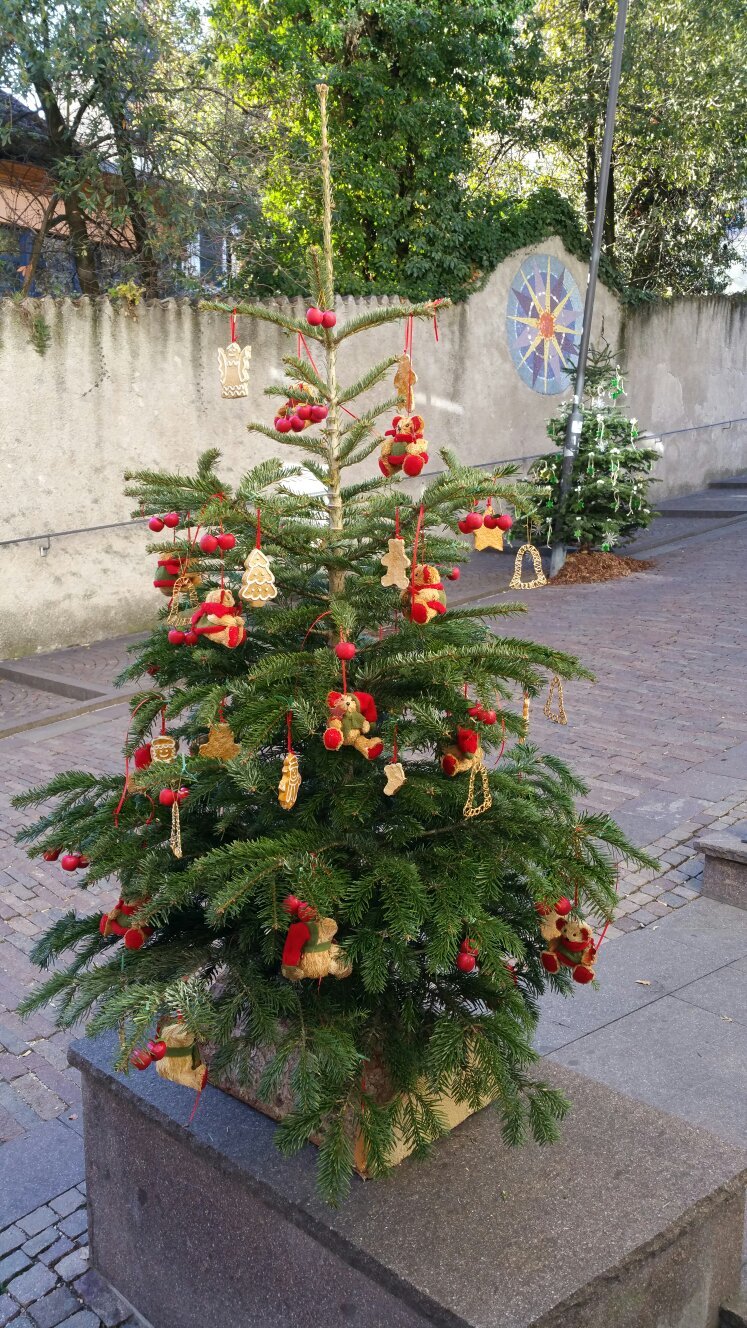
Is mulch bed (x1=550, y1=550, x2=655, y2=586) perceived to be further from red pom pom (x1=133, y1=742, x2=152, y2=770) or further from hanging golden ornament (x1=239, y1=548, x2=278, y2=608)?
hanging golden ornament (x1=239, y1=548, x2=278, y2=608)

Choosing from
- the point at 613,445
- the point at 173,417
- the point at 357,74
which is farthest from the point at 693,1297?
the point at 357,74

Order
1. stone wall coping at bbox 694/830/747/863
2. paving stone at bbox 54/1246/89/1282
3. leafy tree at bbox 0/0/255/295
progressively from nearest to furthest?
paving stone at bbox 54/1246/89/1282 → stone wall coping at bbox 694/830/747/863 → leafy tree at bbox 0/0/255/295

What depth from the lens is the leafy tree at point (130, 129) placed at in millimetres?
11352

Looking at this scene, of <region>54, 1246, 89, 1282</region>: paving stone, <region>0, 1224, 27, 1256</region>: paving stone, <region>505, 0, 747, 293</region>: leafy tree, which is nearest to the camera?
<region>54, 1246, 89, 1282</region>: paving stone

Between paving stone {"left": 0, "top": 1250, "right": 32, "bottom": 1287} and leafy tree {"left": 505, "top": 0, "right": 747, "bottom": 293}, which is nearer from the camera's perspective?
paving stone {"left": 0, "top": 1250, "right": 32, "bottom": 1287}

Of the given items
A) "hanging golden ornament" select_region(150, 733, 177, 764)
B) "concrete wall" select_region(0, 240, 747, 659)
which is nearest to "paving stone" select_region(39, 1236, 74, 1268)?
"hanging golden ornament" select_region(150, 733, 177, 764)

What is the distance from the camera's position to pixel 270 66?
1441 cm

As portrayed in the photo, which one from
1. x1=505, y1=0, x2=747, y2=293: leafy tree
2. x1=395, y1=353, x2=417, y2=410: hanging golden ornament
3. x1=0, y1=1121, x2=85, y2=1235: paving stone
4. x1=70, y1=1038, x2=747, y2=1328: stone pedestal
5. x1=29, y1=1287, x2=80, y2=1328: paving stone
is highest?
x1=505, y1=0, x2=747, y2=293: leafy tree

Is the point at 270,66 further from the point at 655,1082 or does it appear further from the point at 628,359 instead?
the point at 655,1082

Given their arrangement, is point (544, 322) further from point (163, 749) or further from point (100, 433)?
point (163, 749)

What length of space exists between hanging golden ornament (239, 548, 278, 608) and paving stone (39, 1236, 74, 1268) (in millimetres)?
2231

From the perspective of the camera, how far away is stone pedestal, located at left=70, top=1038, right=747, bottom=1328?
2172 mm

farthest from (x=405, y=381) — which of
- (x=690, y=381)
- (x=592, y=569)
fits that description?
(x=690, y=381)

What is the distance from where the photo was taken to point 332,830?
2.46 m
